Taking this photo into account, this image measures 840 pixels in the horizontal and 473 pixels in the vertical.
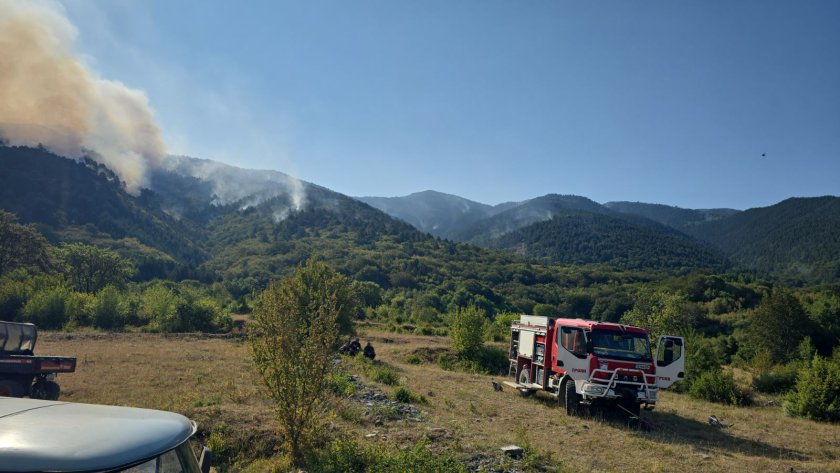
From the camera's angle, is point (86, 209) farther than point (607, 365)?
Yes

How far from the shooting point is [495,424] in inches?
480

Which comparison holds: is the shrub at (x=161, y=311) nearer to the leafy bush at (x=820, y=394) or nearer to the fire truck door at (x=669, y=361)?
the fire truck door at (x=669, y=361)

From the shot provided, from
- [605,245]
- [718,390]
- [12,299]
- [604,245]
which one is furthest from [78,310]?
[605,245]

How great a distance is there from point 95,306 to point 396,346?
2298cm

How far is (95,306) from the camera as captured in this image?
3612 centimetres

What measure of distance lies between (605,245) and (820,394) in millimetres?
160894

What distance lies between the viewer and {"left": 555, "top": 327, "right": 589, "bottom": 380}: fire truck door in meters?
13.6

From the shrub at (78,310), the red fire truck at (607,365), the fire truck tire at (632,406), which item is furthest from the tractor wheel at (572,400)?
the shrub at (78,310)

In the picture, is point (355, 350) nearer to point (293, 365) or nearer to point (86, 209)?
point (293, 365)

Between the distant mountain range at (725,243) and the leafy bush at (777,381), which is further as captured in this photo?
the distant mountain range at (725,243)

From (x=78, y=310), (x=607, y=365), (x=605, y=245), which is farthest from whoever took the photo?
(x=605, y=245)

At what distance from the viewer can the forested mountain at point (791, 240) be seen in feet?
398

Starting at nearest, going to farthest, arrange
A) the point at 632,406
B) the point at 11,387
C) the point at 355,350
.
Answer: the point at 11,387 → the point at 632,406 → the point at 355,350

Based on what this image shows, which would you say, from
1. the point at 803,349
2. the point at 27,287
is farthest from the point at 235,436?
the point at 27,287
